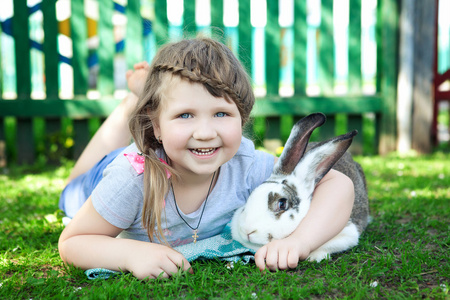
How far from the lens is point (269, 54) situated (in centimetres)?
521

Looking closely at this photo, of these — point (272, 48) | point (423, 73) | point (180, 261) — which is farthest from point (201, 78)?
point (423, 73)

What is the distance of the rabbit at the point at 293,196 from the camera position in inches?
79.0

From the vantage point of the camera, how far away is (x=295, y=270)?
6.62 feet

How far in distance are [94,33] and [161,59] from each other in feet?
20.4

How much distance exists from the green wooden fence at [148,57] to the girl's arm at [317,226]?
2637mm

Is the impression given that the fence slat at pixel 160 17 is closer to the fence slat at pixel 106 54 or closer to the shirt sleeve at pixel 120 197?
the fence slat at pixel 106 54

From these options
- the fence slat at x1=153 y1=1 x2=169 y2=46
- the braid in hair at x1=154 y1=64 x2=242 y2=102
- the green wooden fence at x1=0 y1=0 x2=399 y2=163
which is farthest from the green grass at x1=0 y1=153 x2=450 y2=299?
the fence slat at x1=153 y1=1 x2=169 y2=46

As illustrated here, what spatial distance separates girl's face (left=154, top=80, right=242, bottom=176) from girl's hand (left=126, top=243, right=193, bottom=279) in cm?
37

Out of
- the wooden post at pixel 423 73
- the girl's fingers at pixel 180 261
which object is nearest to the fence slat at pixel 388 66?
the wooden post at pixel 423 73

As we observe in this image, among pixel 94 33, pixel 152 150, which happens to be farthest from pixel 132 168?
pixel 94 33

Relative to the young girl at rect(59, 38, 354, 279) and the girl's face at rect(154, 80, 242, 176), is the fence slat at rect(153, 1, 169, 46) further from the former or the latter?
the girl's face at rect(154, 80, 242, 176)

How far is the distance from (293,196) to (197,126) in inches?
20.2

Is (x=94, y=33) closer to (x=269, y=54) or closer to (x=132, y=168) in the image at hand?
(x=269, y=54)

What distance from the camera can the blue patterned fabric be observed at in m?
2.03
